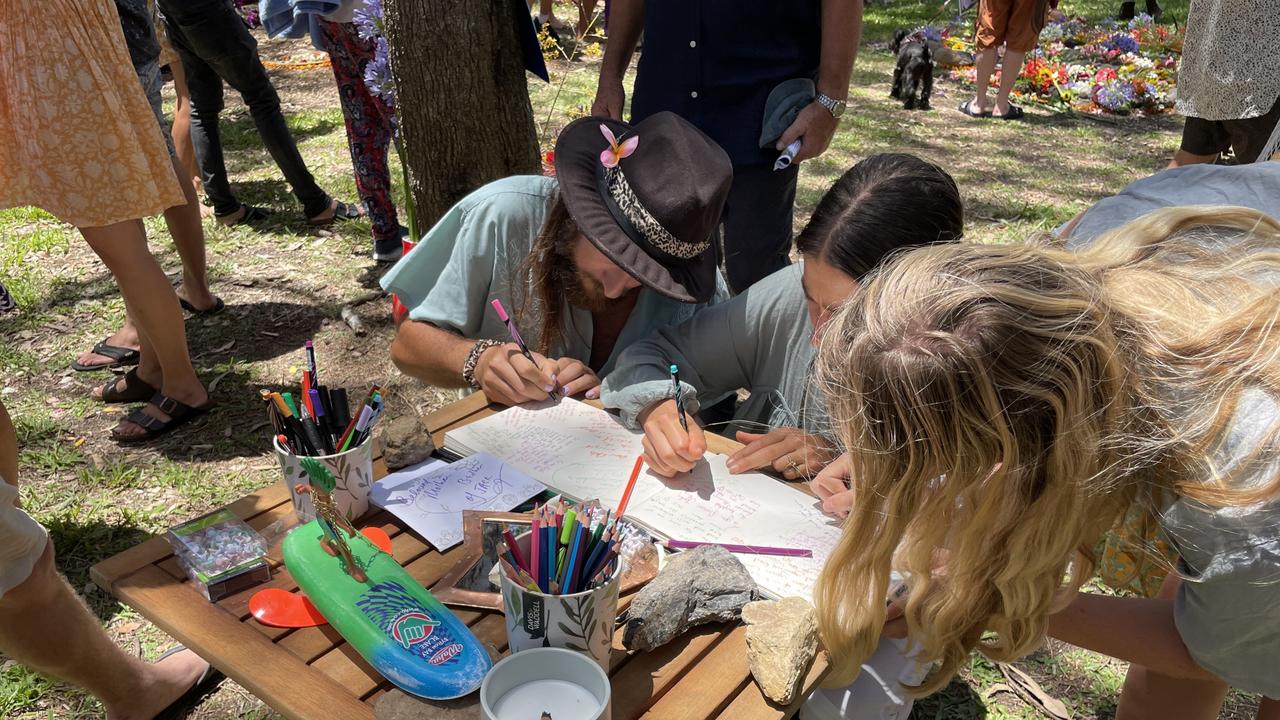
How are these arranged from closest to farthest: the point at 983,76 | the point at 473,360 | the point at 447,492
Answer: the point at 447,492 → the point at 473,360 → the point at 983,76

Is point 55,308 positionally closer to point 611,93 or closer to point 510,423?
point 611,93

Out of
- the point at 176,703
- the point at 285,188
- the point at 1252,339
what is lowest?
the point at 176,703

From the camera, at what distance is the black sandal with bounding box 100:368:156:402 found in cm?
318

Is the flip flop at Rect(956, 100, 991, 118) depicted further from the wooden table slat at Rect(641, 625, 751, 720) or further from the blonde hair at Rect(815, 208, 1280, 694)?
the wooden table slat at Rect(641, 625, 751, 720)

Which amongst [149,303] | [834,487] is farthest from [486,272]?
[149,303]

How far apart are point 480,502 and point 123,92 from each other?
82.1 inches

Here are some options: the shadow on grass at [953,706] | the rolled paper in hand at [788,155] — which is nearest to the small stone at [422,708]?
the shadow on grass at [953,706]

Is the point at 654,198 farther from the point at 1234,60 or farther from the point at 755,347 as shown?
the point at 1234,60

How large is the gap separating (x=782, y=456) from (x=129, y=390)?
2.58 meters

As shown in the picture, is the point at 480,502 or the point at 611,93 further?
the point at 611,93

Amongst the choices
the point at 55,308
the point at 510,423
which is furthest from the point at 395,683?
the point at 55,308

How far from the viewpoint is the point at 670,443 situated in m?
1.57

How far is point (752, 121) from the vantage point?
2.66 m

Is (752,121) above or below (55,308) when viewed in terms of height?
above
